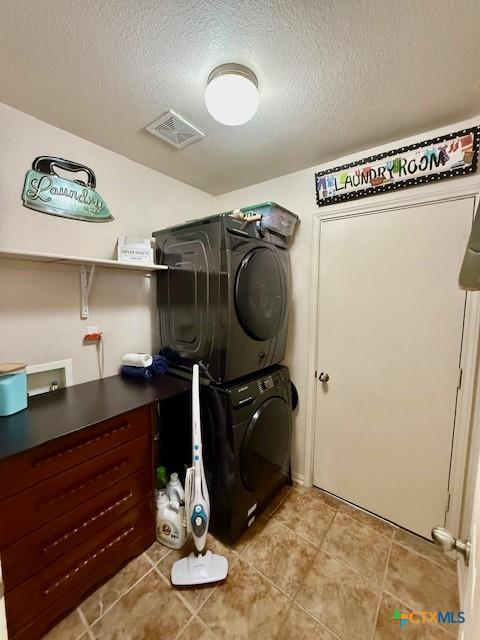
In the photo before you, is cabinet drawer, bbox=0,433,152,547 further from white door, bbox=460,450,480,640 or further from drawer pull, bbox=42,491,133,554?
white door, bbox=460,450,480,640

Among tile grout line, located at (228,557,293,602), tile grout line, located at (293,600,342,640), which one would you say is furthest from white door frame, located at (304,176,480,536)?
tile grout line, located at (228,557,293,602)

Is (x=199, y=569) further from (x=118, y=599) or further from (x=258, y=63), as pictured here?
(x=258, y=63)

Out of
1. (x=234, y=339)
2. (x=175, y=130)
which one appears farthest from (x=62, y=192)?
(x=234, y=339)

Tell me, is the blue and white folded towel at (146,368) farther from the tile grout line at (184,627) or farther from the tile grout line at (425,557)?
the tile grout line at (425,557)

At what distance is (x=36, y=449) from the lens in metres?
1.04

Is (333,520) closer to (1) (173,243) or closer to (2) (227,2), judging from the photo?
(1) (173,243)

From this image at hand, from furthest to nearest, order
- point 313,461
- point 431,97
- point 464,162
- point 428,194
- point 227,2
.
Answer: point 313,461 < point 428,194 < point 464,162 < point 431,97 < point 227,2

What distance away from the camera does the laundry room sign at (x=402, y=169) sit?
55.1 inches

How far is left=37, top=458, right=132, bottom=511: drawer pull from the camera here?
43.2 inches

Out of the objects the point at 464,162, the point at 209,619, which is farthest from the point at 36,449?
the point at 464,162

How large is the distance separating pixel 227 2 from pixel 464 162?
1369 mm

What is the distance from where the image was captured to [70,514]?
117 cm

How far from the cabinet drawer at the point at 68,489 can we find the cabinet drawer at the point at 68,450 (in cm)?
3

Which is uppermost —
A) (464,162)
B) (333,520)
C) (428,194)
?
(464,162)
